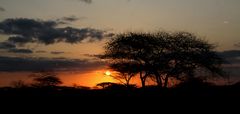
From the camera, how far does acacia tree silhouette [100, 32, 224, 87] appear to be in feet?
208

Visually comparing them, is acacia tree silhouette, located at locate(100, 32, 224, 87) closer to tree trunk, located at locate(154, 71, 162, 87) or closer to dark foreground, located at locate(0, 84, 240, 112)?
tree trunk, located at locate(154, 71, 162, 87)

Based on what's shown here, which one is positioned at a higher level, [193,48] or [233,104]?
[193,48]

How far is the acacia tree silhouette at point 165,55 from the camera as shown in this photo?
63.3 m

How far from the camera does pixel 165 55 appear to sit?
210 ft

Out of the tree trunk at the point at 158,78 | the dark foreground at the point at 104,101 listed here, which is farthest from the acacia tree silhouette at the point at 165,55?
the dark foreground at the point at 104,101

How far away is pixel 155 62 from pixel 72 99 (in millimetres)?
33860

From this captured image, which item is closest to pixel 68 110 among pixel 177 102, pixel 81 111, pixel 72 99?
pixel 81 111

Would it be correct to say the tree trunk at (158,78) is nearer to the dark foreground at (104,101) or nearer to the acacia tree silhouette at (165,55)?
the acacia tree silhouette at (165,55)

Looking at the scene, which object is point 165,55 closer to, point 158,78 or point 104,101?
point 158,78

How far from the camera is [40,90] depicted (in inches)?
1337

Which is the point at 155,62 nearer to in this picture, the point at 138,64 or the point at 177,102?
the point at 138,64

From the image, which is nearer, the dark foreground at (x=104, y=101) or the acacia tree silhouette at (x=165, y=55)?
the dark foreground at (x=104, y=101)

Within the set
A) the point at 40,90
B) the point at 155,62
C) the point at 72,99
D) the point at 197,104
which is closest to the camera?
the point at 197,104

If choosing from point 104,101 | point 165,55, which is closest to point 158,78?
point 165,55
